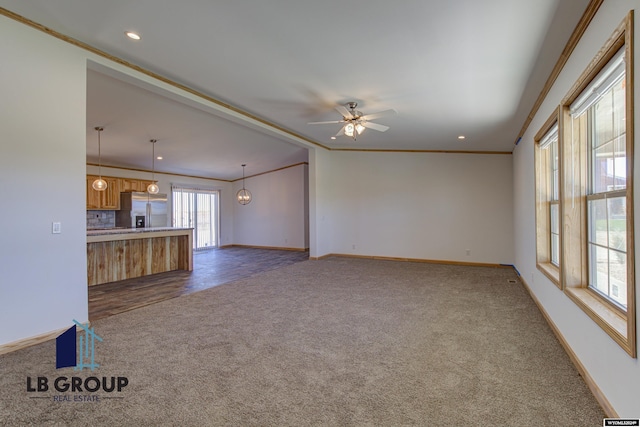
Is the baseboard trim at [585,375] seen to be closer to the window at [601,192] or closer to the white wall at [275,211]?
the window at [601,192]

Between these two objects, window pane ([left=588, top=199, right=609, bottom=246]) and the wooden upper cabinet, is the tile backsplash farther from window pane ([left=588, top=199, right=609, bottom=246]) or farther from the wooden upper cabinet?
window pane ([left=588, top=199, right=609, bottom=246])

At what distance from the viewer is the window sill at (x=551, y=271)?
→ 9.74ft

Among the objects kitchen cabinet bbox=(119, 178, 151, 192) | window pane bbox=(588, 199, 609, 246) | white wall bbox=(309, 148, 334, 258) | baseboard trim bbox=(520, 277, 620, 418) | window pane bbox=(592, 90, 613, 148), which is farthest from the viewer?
kitchen cabinet bbox=(119, 178, 151, 192)

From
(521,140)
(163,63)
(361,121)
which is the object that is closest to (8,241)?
(163,63)

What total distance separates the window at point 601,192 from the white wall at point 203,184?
922cm

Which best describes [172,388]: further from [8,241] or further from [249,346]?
[8,241]

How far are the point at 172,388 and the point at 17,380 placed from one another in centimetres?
114

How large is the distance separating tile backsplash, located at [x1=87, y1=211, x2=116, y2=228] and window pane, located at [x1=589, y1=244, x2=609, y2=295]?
9.50 metres

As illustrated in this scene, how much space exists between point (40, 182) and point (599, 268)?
475cm

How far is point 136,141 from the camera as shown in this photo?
628cm

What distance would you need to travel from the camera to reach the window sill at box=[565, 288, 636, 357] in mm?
1619

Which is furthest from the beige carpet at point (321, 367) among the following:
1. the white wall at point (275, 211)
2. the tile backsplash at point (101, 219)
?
the white wall at point (275, 211)

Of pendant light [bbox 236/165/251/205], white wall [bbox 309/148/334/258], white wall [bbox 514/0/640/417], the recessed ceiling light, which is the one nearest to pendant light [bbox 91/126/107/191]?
the recessed ceiling light

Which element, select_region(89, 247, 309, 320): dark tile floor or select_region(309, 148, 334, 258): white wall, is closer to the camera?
select_region(89, 247, 309, 320): dark tile floor
